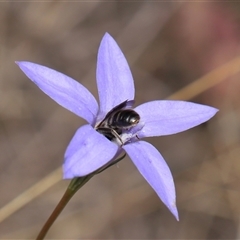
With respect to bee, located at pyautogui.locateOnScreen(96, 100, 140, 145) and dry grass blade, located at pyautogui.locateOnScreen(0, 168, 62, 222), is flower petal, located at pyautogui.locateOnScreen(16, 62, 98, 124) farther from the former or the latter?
dry grass blade, located at pyautogui.locateOnScreen(0, 168, 62, 222)

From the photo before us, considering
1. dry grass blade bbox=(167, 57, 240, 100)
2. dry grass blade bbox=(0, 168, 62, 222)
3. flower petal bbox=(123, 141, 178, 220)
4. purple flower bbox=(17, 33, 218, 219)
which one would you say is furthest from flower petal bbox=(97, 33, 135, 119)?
dry grass blade bbox=(167, 57, 240, 100)

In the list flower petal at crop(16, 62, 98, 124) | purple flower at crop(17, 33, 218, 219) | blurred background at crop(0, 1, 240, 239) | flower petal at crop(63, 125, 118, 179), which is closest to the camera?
flower petal at crop(63, 125, 118, 179)

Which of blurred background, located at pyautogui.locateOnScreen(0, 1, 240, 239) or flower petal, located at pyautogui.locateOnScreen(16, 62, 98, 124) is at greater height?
flower petal, located at pyautogui.locateOnScreen(16, 62, 98, 124)

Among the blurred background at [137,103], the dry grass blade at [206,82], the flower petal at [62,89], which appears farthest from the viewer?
the blurred background at [137,103]

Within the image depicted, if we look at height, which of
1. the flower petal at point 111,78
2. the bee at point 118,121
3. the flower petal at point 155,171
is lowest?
the flower petal at point 155,171

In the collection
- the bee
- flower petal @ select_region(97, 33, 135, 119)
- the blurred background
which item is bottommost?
the blurred background

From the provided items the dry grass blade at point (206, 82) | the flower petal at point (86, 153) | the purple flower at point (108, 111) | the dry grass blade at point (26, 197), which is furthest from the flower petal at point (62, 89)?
the dry grass blade at point (206, 82)

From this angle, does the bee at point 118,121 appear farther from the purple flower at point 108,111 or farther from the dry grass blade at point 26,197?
the dry grass blade at point 26,197
